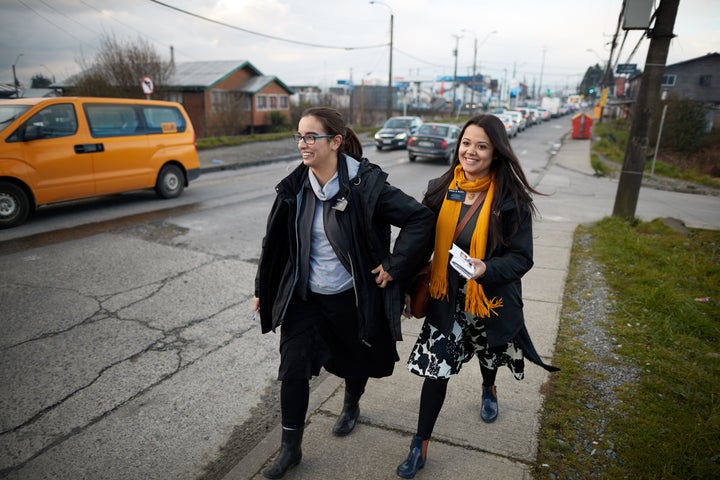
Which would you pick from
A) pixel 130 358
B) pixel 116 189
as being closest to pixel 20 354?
pixel 130 358

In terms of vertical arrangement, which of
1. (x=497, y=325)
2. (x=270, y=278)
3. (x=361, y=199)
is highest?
(x=361, y=199)

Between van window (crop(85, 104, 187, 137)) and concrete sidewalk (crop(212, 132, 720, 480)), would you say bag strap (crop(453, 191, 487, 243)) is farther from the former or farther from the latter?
van window (crop(85, 104, 187, 137))

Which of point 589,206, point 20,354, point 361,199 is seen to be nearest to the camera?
point 361,199

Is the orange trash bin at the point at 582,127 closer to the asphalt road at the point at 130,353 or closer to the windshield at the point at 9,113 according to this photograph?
the asphalt road at the point at 130,353

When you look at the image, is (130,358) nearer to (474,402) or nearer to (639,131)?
(474,402)

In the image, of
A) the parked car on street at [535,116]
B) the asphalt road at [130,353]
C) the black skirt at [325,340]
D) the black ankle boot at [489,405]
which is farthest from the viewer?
the parked car on street at [535,116]

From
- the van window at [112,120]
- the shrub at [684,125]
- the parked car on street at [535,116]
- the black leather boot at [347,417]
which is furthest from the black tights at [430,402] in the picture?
the parked car on street at [535,116]

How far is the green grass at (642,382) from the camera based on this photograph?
8.64 feet

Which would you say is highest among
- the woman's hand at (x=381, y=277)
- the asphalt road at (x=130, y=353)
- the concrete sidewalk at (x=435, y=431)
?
the woman's hand at (x=381, y=277)

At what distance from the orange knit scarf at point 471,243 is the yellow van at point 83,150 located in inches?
303

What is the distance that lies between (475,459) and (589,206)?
9.60 meters

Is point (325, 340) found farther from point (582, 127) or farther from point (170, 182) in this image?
point (582, 127)

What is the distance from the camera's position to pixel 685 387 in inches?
130

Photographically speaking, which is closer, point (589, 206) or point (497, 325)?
point (497, 325)
